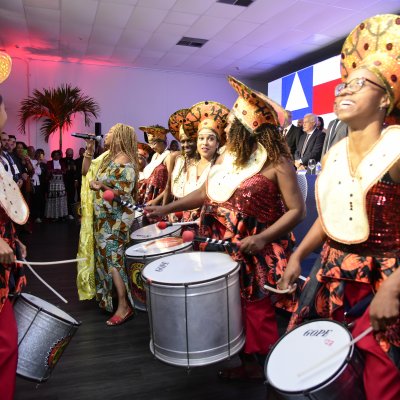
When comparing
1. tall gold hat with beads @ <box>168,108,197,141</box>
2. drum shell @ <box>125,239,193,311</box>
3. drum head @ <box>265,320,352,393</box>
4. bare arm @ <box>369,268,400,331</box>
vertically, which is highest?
tall gold hat with beads @ <box>168,108,197,141</box>

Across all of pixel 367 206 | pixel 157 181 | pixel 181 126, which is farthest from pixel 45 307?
pixel 157 181

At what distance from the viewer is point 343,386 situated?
116cm

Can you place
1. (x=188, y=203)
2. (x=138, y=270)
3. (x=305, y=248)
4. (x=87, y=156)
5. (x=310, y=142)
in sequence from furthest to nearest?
(x=310, y=142)
(x=87, y=156)
(x=138, y=270)
(x=188, y=203)
(x=305, y=248)

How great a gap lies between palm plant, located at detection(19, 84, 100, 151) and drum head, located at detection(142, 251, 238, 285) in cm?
918

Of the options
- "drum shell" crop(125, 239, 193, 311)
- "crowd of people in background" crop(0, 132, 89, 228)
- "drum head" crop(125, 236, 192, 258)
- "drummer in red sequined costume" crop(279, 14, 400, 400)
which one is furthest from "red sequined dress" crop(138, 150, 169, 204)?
"crowd of people in background" crop(0, 132, 89, 228)

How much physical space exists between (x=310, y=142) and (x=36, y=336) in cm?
584

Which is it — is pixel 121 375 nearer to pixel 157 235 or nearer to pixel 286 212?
pixel 157 235

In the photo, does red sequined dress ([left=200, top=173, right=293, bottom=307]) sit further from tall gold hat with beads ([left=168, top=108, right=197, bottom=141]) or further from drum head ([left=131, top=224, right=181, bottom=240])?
tall gold hat with beads ([left=168, top=108, right=197, bottom=141])

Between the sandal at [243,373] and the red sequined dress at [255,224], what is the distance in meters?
0.57

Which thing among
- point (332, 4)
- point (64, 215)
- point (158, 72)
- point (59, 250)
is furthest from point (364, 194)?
point (158, 72)

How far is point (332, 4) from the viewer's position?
689cm

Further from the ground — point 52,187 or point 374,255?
point 374,255

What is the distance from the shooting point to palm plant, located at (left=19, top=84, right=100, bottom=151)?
33.7ft

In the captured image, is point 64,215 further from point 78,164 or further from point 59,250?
point 59,250
